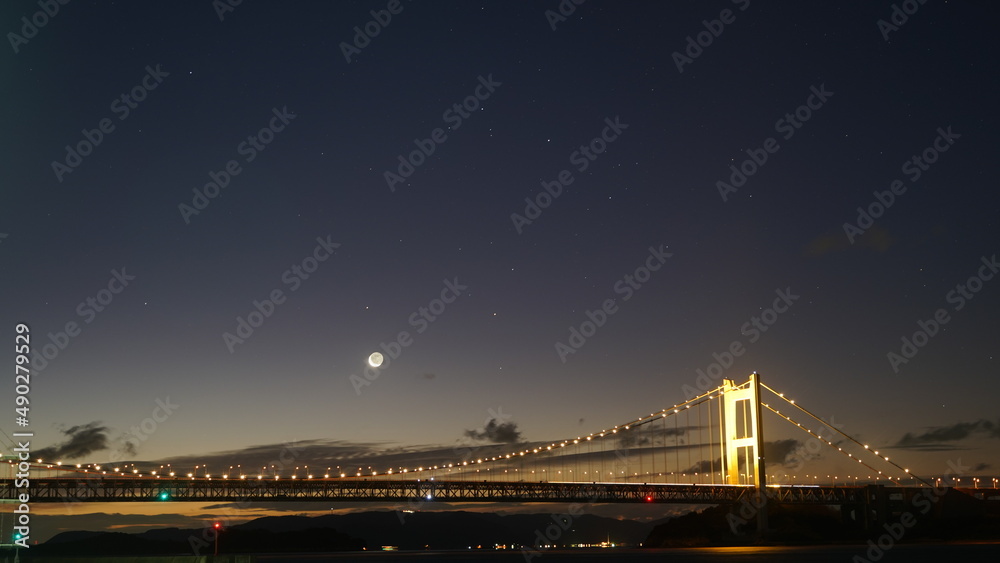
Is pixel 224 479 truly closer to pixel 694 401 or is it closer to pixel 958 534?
pixel 694 401

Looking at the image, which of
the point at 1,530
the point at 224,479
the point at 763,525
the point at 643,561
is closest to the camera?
the point at 1,530

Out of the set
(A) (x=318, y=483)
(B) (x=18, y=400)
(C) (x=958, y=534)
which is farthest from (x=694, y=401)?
(B) (x=18, y=400)

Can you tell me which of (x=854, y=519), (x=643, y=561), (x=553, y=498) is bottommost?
(x=643, y=561)

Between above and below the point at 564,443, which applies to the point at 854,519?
below

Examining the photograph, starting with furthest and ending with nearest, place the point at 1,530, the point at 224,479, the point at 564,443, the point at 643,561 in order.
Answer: the point at 564,443
the point at 224,479
the point at 643,561
the point at 1,530

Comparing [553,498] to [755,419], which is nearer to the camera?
[755,419]

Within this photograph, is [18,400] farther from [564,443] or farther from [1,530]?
[564,443]
